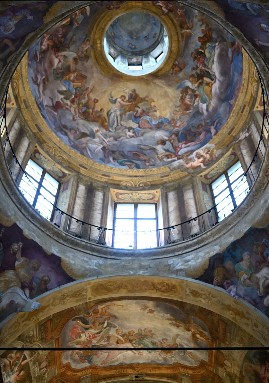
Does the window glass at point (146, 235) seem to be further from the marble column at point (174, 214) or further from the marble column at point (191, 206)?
the marble column at point (191, 206)

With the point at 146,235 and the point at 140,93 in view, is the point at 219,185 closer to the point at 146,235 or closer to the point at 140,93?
the point at 146,235

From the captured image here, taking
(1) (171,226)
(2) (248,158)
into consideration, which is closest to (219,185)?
(2) (248,158)

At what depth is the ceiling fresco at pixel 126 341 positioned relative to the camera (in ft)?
46.1

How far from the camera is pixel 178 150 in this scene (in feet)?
64.6

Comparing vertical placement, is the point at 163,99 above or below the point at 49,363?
above

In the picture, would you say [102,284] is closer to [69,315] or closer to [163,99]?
[69,315]

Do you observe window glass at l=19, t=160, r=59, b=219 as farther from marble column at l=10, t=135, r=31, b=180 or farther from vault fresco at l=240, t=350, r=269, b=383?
vault fresco at l=240, t=350, r=269, b=383

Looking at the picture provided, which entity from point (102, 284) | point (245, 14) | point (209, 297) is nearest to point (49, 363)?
point (102, 284)

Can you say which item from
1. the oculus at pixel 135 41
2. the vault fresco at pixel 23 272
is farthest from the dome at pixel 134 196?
the oculus at pixel 135 41

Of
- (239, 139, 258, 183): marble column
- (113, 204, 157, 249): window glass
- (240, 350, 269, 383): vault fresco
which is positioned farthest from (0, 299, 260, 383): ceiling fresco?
(239, 139, 258, 183): marble column

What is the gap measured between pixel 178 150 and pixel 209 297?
7.46m

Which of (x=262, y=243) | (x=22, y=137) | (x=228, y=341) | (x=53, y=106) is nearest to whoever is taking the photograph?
(x=262, y=243)

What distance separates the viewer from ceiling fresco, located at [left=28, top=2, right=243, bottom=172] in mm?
18750

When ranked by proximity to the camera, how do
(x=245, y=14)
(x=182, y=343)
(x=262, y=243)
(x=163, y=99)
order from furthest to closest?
(x=163, y=99) → (x=182, y=343) → (x=262, y=243) → (x=245, y=14)
